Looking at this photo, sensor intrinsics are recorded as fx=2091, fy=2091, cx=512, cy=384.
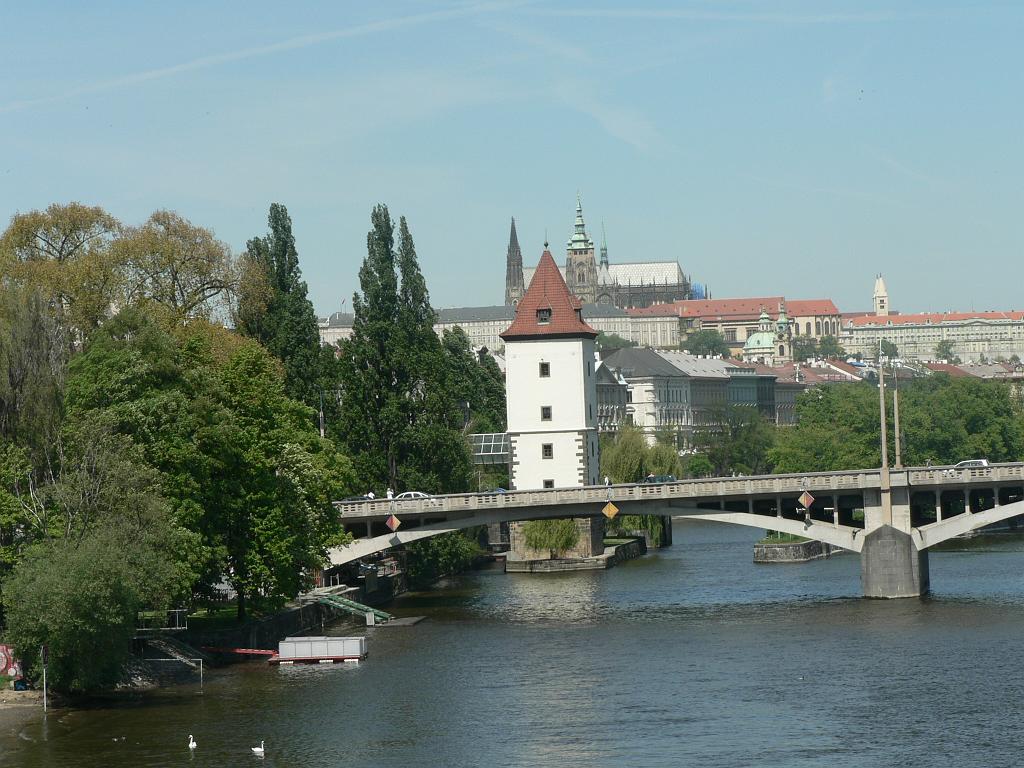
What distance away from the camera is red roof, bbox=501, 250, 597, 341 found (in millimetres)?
93188

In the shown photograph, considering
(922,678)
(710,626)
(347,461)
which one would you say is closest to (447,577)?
(347,461)

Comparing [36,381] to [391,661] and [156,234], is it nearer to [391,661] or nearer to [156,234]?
[391,661]

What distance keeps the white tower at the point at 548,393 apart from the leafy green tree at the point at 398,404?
10.3 feet

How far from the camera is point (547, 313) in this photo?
93.8 m

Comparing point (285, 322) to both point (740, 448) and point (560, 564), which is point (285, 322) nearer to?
point (560, 564)

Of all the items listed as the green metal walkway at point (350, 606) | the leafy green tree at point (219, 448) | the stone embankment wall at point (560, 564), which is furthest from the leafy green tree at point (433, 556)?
the leafy green tree at point (219, 448)

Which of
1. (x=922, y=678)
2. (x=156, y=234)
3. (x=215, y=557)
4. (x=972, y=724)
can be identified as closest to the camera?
(x=972, y=724)

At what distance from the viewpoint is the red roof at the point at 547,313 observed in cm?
9319

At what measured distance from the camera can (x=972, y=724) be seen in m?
48.5

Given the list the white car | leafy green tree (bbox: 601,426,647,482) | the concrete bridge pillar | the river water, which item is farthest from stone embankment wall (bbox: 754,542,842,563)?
the concrete bridge pillar

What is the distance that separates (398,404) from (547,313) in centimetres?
944

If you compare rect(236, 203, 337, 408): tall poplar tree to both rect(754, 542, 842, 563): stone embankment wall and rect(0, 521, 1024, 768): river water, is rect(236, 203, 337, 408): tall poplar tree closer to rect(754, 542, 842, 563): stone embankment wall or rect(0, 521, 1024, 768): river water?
rect(0, 521, 1024, 768): river water

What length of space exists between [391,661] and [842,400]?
277 feet

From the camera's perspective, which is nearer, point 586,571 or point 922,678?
point 922,678
